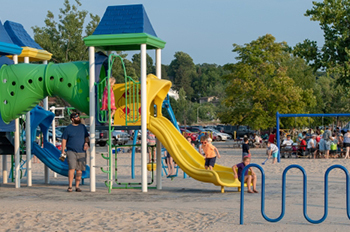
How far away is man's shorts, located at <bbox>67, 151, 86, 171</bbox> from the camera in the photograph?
42.4 ft

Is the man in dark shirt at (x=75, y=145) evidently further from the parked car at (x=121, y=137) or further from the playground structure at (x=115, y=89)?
the parked car at (x=121, y=137)

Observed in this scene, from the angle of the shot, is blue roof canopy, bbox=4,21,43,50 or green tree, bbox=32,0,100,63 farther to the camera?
green tree, bbox=32,0,100,63

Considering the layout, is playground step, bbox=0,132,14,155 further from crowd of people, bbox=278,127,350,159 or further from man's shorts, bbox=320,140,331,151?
man's shorts, bbox=320,140,331,151

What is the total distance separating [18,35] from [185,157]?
6.70m

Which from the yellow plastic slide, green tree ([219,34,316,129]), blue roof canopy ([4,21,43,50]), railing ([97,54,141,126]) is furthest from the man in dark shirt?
green tree ([219,34,316,129])

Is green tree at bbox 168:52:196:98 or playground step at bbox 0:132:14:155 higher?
green tree at bbox 168:52:196:98

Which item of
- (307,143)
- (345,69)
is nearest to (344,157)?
(307,143)

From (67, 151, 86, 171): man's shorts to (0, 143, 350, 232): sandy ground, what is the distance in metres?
0.65

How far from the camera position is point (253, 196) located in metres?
11.9

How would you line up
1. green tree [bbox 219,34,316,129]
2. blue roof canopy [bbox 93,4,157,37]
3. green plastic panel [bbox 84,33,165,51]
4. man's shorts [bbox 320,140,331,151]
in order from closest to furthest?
green plastic panel [bbox 84,33,165,51] → blue roof canopy [bbox 93,4,157,37] → man's shorts [bbox 320,140,331,151] → green tree [bbox 219,34,316,129]

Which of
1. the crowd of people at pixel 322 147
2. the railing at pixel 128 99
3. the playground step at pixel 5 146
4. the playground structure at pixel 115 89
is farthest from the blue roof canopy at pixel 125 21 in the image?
the crowd of people at pixel 322 147

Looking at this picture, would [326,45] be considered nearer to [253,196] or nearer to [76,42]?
[253,196]

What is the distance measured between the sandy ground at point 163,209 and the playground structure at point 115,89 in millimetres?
820

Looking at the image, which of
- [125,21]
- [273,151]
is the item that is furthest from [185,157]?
[273,151]
